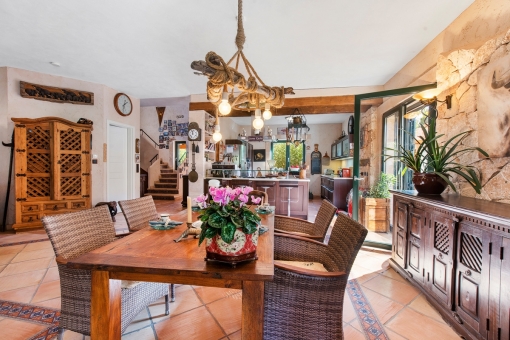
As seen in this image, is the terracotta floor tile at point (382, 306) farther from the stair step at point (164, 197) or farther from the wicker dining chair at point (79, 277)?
the stair step at point (164, 197)

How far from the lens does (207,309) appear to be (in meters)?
1.94

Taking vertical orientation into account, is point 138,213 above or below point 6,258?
above

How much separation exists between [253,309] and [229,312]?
1.08m

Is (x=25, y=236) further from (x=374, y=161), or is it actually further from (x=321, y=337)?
(x=374, y=161)

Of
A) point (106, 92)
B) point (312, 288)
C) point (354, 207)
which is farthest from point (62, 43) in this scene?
point (354, 207)

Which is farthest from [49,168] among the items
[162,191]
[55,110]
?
[162,191]

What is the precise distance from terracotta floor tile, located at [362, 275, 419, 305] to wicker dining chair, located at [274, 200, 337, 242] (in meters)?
0.89

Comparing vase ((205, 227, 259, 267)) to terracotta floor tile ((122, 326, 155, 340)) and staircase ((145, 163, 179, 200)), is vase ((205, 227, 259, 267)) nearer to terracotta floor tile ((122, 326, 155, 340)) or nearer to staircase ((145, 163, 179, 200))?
terracotta floor tile ((122, 326, 155, 340))

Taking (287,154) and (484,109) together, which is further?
(287,154)

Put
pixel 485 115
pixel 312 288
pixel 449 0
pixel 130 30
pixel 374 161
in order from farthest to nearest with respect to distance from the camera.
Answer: pixel 374 161 → pixel 130 30 → pixel 449 0 → pixel 485 115 → pixel 312 288

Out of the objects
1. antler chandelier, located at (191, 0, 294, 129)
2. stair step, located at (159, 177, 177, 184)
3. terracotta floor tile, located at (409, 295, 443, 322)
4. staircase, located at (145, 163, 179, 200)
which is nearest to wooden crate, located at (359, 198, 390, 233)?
terracotta floor tile, located at (409, 295, 443, 322)

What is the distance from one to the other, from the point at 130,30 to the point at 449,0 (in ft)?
11.6

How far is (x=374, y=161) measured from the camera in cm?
429

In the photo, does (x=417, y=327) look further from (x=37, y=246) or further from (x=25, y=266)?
(x=37, y=246)
